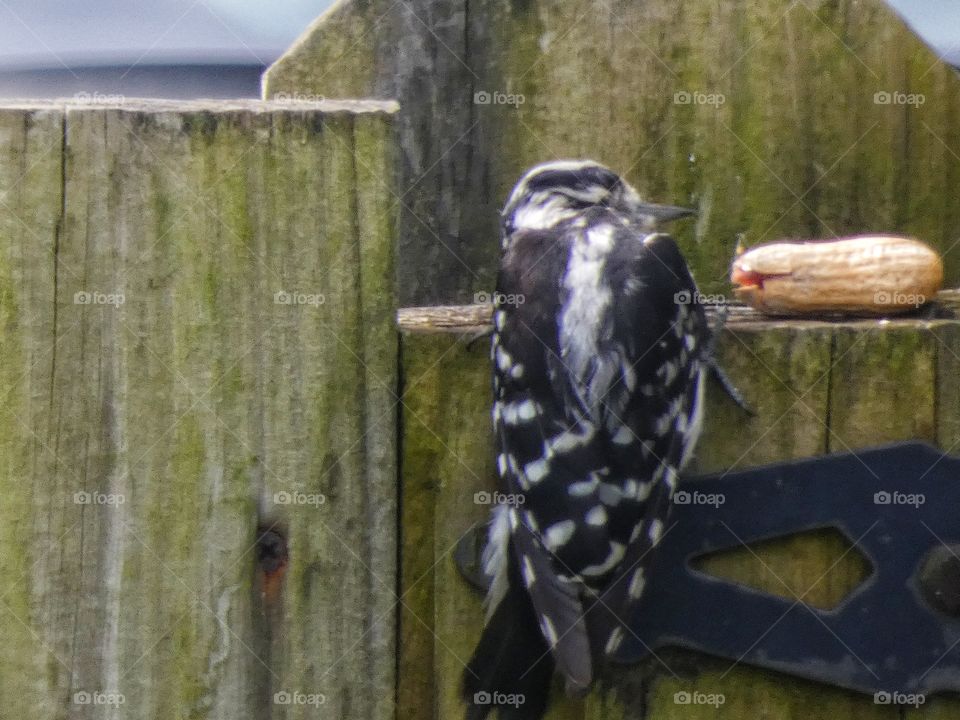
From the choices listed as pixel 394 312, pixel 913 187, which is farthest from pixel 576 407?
pixel 913 187

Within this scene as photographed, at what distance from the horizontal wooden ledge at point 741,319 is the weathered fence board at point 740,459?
0.05 m

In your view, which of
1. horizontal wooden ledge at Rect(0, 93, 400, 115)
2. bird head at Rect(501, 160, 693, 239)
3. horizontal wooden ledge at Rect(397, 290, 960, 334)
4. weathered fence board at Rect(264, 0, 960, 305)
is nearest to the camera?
horizontal wooden ledge at Rect(0, 93, 400, 115)

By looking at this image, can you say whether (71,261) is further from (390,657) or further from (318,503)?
(390,657)

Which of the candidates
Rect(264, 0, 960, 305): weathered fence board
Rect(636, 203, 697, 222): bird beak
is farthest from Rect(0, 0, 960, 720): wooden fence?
Rect(264, 0, 960, 305): weathered fence board

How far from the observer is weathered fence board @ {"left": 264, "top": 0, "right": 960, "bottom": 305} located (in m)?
2.95

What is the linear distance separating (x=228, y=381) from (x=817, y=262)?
4.12ft

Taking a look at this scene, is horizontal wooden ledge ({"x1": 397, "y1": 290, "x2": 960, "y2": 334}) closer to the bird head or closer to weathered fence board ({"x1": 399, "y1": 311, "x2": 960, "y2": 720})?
weathered fence board ({"x1": 399, "y1": 311, "x2": 960, "y2": 720})

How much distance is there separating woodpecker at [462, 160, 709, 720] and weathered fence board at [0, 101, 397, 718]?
21cm

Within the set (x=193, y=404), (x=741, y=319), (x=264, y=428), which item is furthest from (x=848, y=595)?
(x=193, y=404)

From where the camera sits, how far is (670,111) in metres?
2.96

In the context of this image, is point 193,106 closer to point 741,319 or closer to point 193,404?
point 193,404

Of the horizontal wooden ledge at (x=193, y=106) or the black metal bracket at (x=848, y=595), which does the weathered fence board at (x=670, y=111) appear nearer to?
the horizontal wooden ledge at (x=193, y=106)

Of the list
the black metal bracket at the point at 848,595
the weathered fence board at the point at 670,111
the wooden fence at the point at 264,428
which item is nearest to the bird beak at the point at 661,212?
the weathered fence board at the point at 670,111

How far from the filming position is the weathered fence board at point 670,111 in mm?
2949
